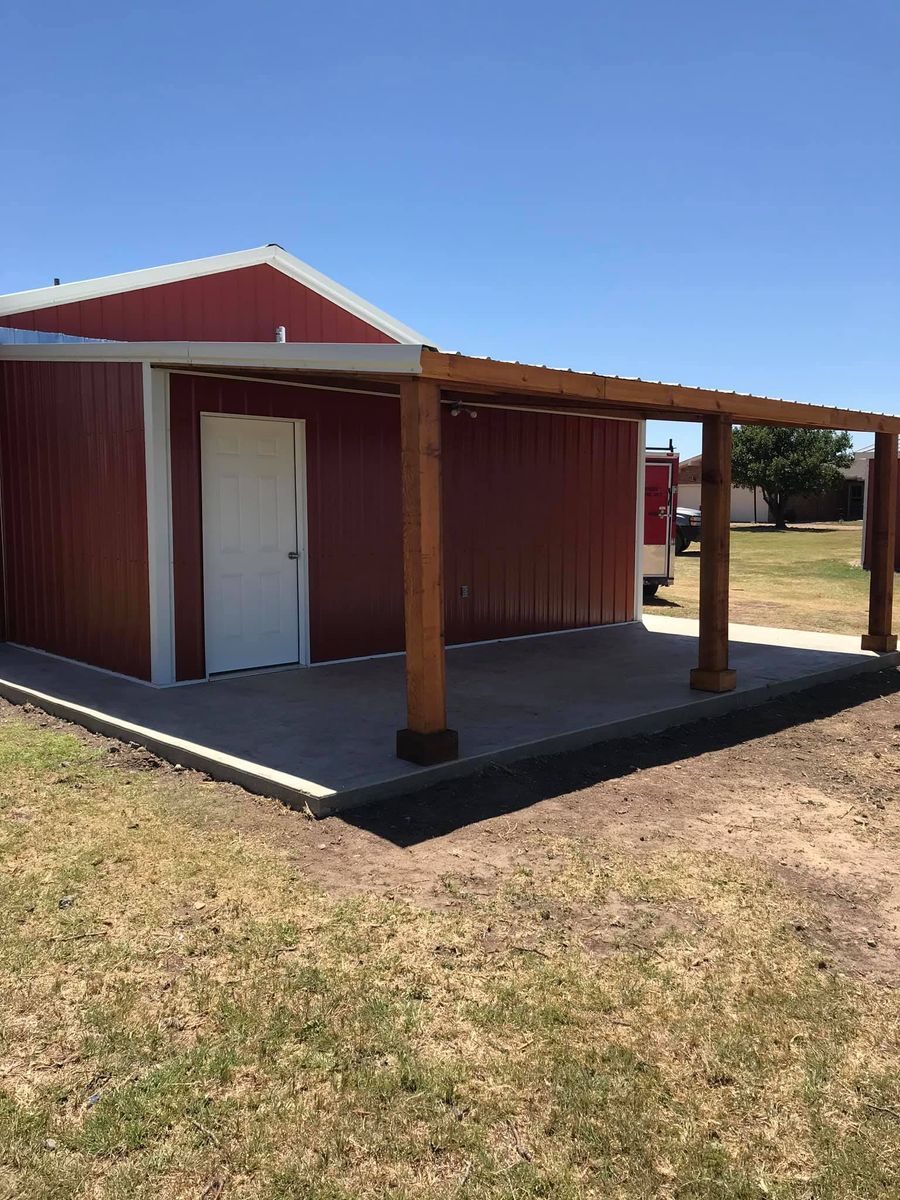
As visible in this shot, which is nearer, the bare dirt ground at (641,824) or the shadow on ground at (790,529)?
the bare dirt ground at (641,824)

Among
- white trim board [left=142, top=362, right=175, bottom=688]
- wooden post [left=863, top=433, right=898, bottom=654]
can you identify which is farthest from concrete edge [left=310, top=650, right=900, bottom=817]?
white trim board [left=142, top=362, right=175, bottom=688]

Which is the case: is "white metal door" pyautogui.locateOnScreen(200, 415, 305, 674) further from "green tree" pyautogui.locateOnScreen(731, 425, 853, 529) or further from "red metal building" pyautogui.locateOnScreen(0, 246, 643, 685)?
"green tree" pyautogui.locateOnScreen(731, 425, 853, 529)

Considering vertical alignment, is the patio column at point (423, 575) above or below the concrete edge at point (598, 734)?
above

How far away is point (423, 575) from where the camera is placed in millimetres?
4598

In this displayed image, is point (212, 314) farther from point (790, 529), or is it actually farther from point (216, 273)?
point (790, 529)

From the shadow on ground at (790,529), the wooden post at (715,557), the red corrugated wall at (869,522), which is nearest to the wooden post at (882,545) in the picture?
the wooden post at (715,557)

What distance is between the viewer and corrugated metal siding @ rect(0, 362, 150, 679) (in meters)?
6.77

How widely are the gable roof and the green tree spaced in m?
27.5

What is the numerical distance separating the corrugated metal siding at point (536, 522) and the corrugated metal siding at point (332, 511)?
723 mm

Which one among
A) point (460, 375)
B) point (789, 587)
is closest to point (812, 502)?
point (789, 587)

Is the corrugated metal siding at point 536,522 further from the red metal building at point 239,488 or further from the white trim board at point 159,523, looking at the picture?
the white trim board at point 159,523

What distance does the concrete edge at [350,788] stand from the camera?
4344 millimetres

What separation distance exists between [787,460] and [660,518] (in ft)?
77.5

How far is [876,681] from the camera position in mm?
7754
